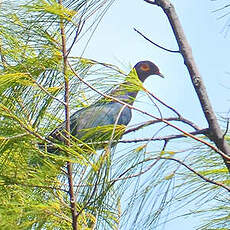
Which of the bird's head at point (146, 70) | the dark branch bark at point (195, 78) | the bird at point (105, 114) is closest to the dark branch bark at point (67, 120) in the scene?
the bird at point (105, 114)

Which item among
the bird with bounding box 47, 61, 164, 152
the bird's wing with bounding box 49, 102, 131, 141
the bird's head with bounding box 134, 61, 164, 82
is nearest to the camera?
the bird with bounding box 47, 61, 164, 152

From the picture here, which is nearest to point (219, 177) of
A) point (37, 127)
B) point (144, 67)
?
point (37, 127)

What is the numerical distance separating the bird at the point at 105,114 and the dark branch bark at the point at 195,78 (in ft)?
0.40

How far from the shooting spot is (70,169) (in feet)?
4.88

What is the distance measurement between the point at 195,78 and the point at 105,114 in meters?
0.89

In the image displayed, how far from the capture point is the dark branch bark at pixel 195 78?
1.34 metres

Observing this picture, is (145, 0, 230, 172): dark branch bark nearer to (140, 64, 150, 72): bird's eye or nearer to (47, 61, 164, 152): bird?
(47, 61, 164, 152): bird

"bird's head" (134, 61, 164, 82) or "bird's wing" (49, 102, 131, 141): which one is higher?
"bird's head" (134, 61, 164, 82)

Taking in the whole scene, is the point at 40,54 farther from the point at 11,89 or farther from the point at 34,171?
the point at 34,171

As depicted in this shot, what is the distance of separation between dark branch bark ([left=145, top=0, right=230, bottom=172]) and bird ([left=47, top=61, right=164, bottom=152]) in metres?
0.12

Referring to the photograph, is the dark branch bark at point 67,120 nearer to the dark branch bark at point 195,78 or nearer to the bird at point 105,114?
the bird at point 105,114

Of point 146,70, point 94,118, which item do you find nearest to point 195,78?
point 94,118

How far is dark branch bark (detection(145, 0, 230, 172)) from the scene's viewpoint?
134 centimetres

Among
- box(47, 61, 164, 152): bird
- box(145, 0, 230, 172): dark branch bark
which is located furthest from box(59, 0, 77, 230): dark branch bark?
box(145, 0, 230, 172): dark branch bark
